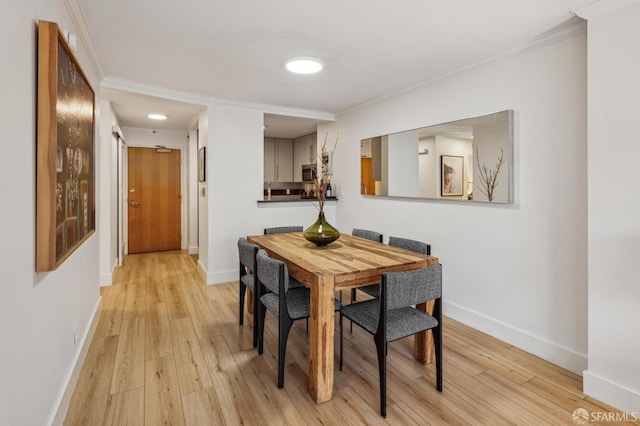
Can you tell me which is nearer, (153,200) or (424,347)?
(424,347)

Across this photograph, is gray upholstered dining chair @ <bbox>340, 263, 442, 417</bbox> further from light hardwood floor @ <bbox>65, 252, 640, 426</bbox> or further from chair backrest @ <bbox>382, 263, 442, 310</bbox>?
light hardwood floor @ <bbox>65, 252, 640, 426</bbox>

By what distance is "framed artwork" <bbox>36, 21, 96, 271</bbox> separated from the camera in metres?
1.35

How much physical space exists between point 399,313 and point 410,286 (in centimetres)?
33

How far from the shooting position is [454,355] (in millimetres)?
2465

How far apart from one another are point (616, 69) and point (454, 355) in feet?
6.86

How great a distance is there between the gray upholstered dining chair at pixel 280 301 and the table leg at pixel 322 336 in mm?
195

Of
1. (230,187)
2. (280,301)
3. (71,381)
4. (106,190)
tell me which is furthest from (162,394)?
(106,190)

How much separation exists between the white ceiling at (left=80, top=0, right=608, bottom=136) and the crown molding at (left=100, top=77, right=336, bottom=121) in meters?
0.04

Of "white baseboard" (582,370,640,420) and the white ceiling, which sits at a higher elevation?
the white ceiling

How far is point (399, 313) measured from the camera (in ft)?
6.78

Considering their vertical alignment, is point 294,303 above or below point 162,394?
above

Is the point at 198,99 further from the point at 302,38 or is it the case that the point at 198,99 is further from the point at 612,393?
the point at 612,393

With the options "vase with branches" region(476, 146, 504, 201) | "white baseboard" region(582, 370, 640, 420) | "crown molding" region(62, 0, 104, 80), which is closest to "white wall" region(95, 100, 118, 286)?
"crown molding" region(62, 0, 104, 80)

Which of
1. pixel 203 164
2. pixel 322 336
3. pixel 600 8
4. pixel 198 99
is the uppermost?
pixel 198 99
